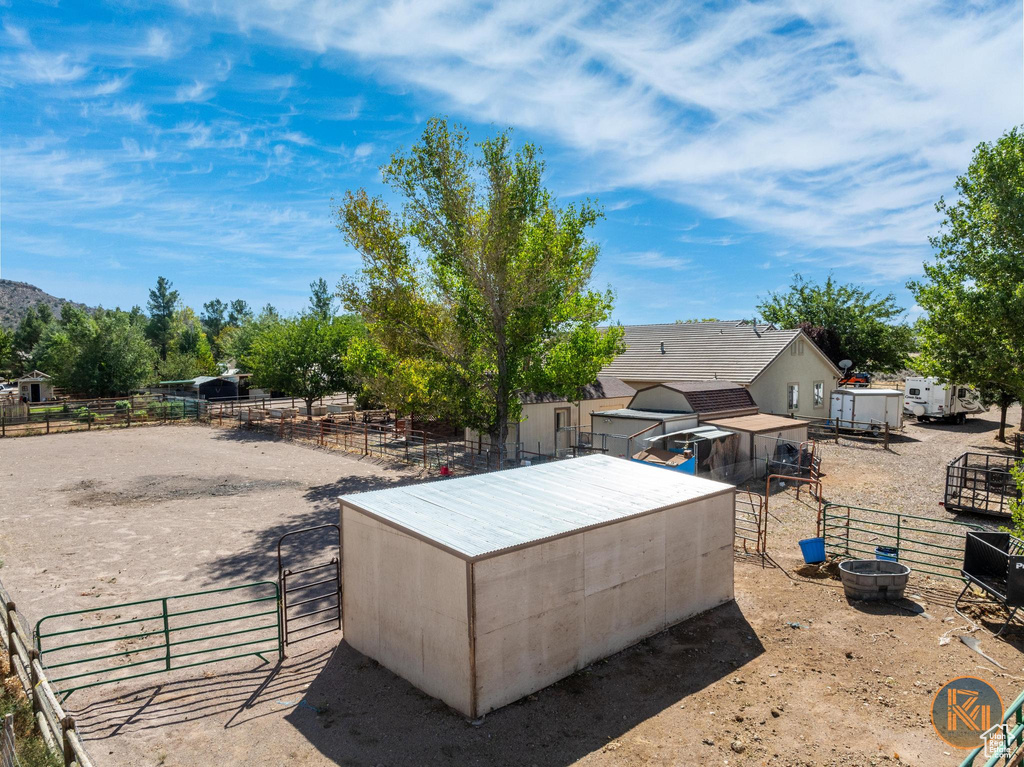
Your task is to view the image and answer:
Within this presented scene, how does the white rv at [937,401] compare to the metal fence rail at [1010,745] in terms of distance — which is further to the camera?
the white rv at [937,401]

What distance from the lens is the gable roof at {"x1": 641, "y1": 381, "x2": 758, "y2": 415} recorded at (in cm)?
2364

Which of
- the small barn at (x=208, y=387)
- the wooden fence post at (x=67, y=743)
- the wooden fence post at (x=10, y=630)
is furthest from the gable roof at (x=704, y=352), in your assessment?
the small barn at (x=208, y=387)

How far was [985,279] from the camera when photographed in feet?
67.4

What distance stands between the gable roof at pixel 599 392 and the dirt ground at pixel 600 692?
40.0ft

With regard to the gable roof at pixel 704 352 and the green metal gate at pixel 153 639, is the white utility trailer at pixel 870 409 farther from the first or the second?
the green metal gate at pixel 153 639

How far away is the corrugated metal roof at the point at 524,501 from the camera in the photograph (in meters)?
8.01

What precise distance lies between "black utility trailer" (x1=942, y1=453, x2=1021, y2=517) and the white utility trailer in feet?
43.3

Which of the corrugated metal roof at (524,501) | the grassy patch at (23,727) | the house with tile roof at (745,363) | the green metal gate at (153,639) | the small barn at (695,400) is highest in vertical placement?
the house with tile roof at (745,363)

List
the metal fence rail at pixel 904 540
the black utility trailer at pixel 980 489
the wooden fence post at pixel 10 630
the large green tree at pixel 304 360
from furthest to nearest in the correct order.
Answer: the large green tree at pixel 304 360 → the black utility trailer at pixel 980 489 → the metal fence rail at pixel 904 540 → the wooden fence post at pixel 10 630

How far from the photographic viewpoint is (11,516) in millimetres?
16656

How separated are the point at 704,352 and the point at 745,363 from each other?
10.5 ft

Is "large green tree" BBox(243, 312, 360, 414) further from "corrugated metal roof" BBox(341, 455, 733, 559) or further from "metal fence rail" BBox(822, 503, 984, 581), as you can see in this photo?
"metal fence rail" BBox(822, 503, 984, 581)

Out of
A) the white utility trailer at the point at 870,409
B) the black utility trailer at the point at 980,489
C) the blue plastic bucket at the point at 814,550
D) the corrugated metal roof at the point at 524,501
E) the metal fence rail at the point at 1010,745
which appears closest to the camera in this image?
the metal fence rail at the point at 1010,745

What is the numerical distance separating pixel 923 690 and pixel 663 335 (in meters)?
31.6
